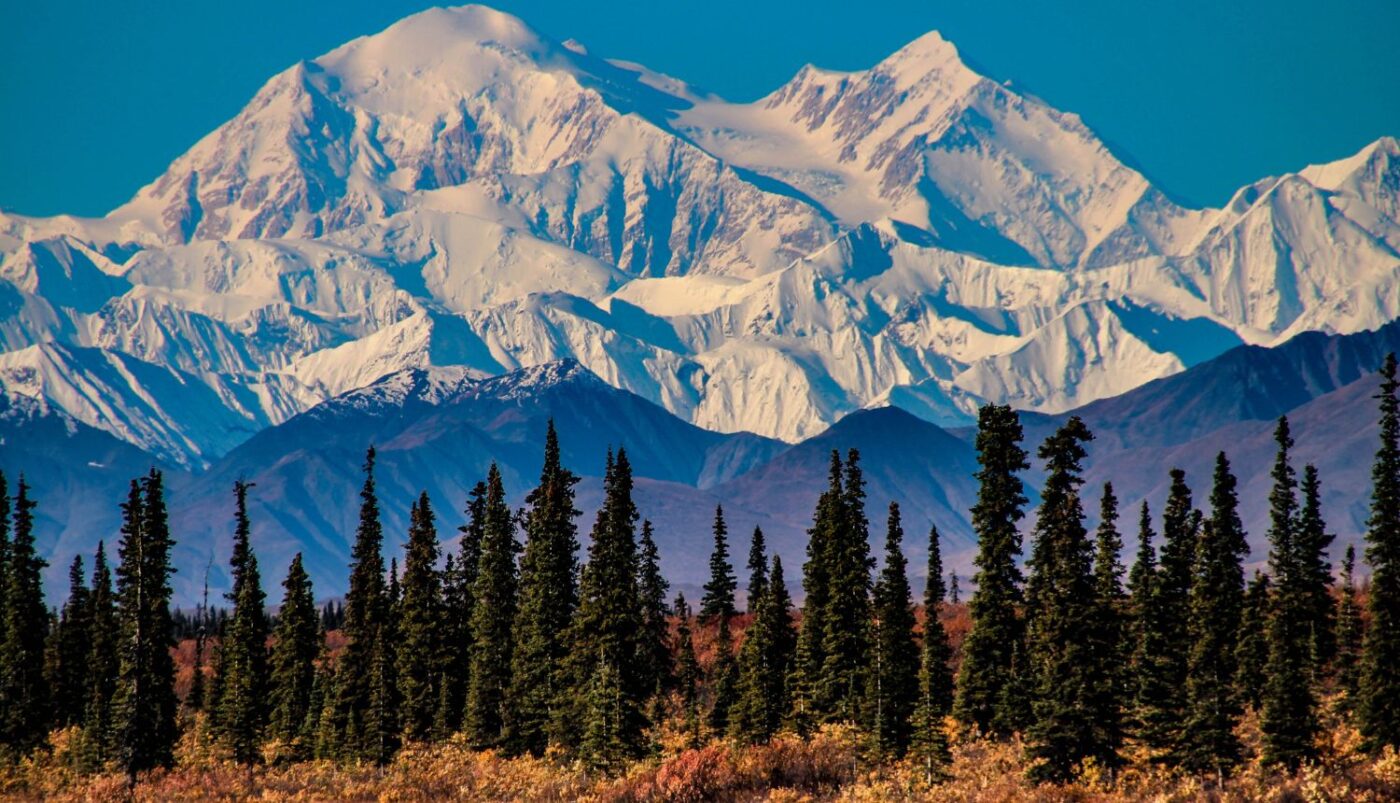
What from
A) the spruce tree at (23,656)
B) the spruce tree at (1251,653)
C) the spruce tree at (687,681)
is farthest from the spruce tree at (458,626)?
the spruce tree at (1251,653)

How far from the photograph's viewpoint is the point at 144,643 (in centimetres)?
8150

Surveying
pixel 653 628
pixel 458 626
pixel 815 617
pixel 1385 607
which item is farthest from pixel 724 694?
pixel 1385 607

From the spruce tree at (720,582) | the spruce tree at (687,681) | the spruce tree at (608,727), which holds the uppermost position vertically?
the spruce tree at (720,582)

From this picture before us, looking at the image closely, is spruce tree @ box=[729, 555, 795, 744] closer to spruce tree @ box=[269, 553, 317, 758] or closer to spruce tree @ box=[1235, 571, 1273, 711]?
spruce tree @ box=[1235, 571, 1273, 711]

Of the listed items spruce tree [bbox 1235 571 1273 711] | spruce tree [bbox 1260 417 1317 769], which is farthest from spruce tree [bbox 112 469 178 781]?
spruce tree [bbox 1235 571 1273 711]

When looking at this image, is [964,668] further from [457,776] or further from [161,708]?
[161,708]

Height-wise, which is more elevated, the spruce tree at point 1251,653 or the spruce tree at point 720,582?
the spruce tree at point 720,582

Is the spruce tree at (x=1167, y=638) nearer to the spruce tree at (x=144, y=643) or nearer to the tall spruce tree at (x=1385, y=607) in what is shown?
the tall spruce tree at (x=1385, y=607)

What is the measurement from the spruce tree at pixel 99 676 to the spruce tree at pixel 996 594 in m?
→ 38.7

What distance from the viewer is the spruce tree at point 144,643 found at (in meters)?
78.1

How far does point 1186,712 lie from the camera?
65.1m

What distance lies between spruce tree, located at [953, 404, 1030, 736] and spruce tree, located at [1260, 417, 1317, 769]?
32.8ft

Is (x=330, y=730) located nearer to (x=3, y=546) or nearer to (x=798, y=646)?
(x=798, y=646)

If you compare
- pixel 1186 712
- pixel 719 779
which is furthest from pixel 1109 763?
pixel 719 779
